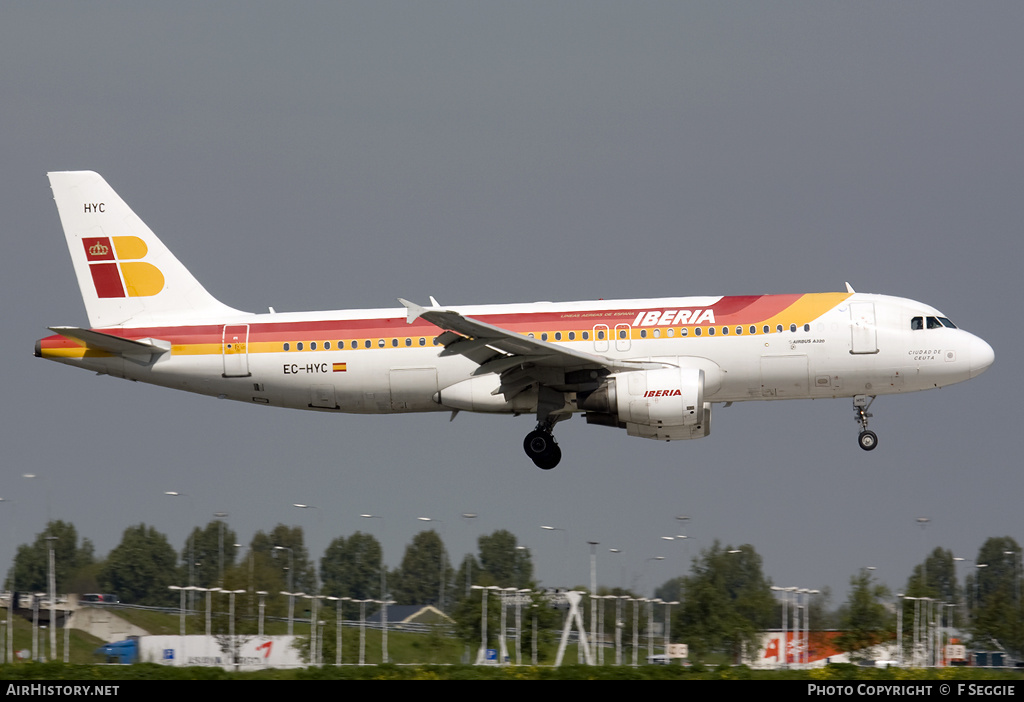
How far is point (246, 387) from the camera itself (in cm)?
3553

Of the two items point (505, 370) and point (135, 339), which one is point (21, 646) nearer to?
point (135, 339)

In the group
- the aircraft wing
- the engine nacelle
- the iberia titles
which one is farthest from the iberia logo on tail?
the iberia titles

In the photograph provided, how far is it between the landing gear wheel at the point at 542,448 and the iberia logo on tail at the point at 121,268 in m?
12.3

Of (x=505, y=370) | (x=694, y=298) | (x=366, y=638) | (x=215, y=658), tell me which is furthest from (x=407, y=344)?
(x=366, y=638)

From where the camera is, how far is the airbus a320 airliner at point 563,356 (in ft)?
108

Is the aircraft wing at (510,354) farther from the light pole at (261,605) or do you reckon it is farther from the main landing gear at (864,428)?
the light pole at (261,605)

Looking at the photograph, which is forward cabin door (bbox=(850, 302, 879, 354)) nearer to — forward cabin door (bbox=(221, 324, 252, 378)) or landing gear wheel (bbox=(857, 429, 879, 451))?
landing gear wheel (bbox=(857, 429, 879, 451))

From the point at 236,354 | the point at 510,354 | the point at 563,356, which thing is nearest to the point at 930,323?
the point at 563,356

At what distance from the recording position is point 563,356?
32.3 metres

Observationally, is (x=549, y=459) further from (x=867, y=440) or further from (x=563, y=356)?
(x=867, y=440)

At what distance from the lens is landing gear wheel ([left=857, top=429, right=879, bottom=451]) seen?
35219mm

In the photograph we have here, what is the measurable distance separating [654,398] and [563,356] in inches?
105

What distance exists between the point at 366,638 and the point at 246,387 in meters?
21.5

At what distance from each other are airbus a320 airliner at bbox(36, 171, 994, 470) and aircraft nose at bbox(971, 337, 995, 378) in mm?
50
